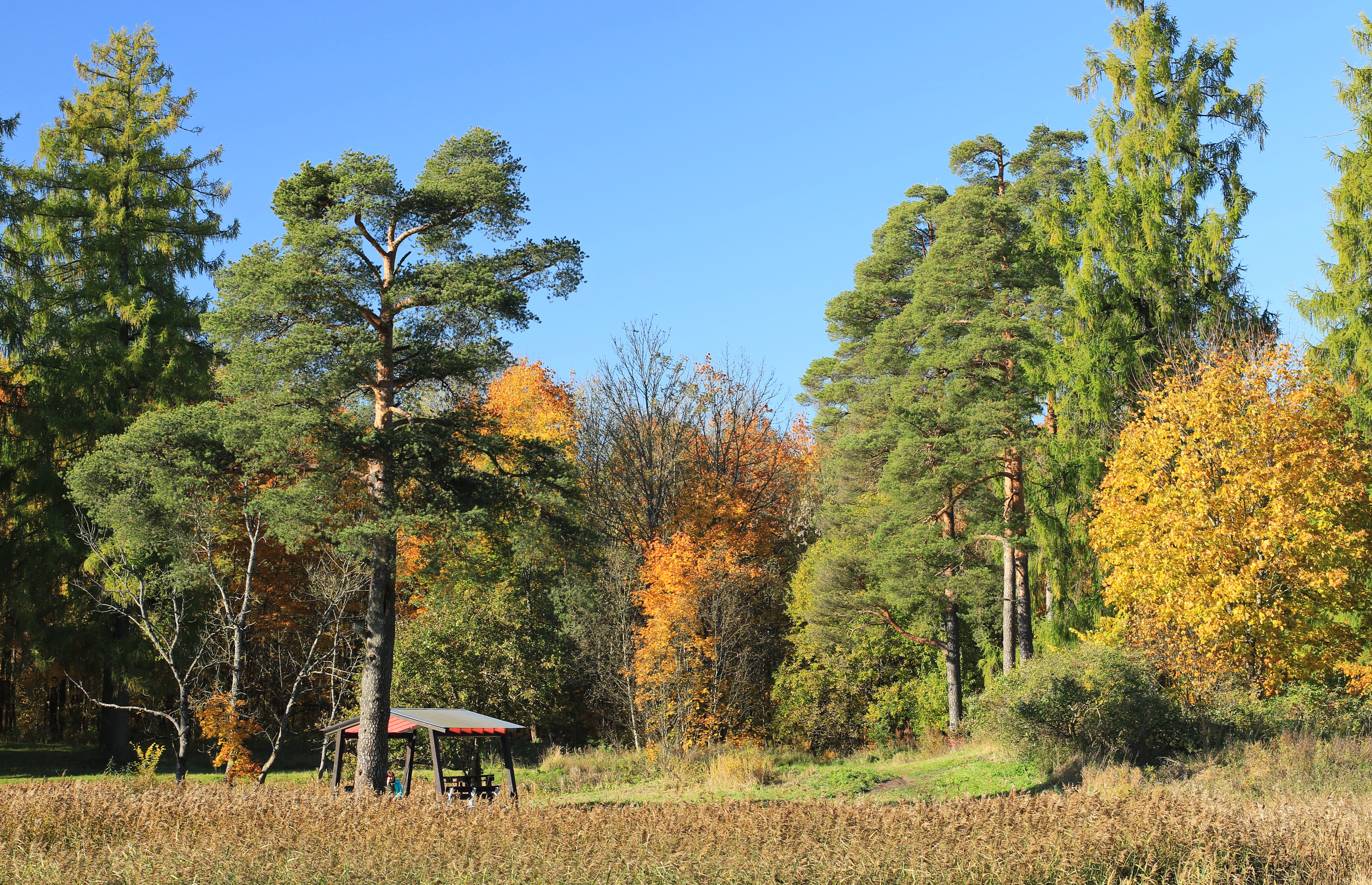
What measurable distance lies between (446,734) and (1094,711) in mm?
11058

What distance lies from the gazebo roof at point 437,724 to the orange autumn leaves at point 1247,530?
11.1m

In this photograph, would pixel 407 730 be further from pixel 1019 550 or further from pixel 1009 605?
pixel 1019 550

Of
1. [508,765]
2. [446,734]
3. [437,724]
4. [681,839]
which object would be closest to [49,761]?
[446,734]

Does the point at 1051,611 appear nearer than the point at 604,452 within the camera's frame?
Yes

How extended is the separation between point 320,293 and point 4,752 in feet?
64.6

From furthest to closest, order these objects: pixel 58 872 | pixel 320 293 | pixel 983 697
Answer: pixel 983 697
pixel 320 293
pixel 58 872

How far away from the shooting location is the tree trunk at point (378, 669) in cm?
1670

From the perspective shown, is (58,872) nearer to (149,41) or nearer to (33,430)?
(33,430)

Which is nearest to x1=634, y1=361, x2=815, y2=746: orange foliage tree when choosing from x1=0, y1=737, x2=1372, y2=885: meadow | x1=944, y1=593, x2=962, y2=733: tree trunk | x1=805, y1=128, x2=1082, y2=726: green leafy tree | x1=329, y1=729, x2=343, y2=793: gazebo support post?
x1=805, y1=128, x2=1082, y2=726: green leafy tree

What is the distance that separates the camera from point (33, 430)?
25453mm

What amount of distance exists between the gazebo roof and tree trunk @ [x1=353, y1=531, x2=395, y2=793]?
21 centimetres

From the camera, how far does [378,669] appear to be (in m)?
17.3

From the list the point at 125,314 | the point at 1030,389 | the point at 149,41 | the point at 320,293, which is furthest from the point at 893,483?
the point at 149,41

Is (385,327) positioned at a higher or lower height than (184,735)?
higher
